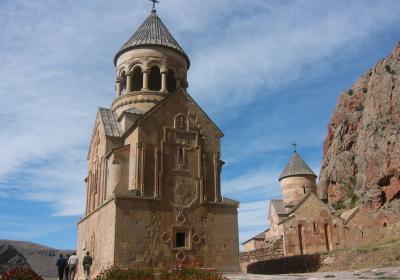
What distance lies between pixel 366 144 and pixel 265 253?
16.1m

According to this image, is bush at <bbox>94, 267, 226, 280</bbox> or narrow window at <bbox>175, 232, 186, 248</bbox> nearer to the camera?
bush at <bbox>94, 267, 226, 280</bbox>

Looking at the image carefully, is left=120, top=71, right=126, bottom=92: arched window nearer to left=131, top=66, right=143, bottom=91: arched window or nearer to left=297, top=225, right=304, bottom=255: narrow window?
left=131, top=66, right=143, bottom=91: arched window

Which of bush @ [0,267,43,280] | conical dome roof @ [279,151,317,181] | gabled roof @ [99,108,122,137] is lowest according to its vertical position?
bush @ [0,267,43,280]

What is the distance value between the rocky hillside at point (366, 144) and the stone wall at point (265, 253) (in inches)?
378

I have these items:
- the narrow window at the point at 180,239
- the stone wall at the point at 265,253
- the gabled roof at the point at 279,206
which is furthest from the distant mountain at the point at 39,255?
the narrow window at the point at 180,239

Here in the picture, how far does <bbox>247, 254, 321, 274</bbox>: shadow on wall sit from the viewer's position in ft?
61.0

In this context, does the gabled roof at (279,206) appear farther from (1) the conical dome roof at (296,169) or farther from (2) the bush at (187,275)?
(2) the bush at (187,275)

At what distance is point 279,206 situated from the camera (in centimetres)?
2966

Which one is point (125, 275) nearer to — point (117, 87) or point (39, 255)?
point (117, 87)

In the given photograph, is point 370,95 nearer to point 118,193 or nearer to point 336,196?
point 336,196


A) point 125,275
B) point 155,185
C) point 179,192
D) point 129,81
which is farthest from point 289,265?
point 125,275

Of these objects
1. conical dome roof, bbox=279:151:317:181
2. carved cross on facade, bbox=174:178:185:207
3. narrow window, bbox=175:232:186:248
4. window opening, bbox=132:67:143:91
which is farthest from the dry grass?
conical dome roof, bbox=279:151:317:181

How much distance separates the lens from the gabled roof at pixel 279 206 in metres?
28.8

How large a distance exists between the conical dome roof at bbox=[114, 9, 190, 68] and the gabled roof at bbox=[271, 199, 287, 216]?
16252 millimetres
